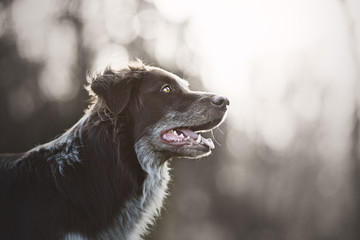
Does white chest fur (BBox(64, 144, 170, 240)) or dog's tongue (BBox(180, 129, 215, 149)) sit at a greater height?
dog's tongue (BBox(180, 129, 215, 149))

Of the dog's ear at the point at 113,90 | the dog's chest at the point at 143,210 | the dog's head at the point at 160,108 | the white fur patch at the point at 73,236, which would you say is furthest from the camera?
the dog's head at the point at 160,108

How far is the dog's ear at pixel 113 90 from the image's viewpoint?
14.9 feet

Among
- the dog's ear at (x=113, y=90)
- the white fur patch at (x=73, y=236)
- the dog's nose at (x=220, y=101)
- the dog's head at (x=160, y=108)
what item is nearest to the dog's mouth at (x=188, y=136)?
the dog's head at (x=160, y=108)

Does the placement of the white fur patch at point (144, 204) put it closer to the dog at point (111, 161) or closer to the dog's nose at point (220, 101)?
the dog at point (111, 161)

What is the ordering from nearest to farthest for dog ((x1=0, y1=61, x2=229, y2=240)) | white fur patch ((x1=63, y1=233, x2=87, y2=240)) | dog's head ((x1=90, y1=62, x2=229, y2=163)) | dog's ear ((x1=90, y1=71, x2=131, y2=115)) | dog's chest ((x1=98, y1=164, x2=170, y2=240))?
white fur patch ((x1=63, y1=233, x2=87, y2=240)) < dog ((x1=0, y1=61, x2=229, y2=240)) < dog's chest ((x1=98, y1=164, x2=170, y2=240)) < dog's ear ((x1=90, y1=71, x2=131, y2=115)) < dog's head ((x1=90, y1=62, x2=229, y2=163))

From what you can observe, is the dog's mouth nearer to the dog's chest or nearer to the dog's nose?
the dog's nose

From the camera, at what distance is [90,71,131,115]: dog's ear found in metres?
4.54

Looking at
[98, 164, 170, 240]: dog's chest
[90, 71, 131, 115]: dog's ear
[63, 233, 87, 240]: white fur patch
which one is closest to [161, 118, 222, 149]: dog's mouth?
[98, 164, 170, 240]: dog's chest

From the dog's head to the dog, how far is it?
0.01 metres

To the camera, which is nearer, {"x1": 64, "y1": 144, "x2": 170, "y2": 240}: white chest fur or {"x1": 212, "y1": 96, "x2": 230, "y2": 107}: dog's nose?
{"x1": 64, "y1": 144, "x2": 170, "y2": 240}: white chest fur

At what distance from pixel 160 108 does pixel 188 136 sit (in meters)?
0.51

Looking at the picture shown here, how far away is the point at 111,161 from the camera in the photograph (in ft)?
14.5

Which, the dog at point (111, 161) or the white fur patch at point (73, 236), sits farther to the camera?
the dog at point (111, 161)

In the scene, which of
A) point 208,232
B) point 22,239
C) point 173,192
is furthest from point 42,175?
point 208,232
